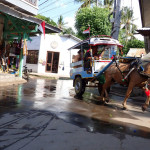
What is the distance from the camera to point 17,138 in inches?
128

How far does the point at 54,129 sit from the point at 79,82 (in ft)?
16.5

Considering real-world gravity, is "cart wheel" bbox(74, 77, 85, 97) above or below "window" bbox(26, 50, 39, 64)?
below

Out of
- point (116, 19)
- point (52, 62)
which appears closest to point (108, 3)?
point (52, 62)

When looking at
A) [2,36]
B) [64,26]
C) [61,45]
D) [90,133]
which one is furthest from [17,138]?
[64,26]

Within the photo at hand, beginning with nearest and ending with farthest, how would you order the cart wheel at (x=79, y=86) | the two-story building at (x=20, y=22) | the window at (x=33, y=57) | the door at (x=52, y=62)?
1. the cart wheel at (x=79, y=86)
2. the two-story building at (x=20, y=22)
3. the window at (x=33, y=57)
4. the door at (x=52, y=62)

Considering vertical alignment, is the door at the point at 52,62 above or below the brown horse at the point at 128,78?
above

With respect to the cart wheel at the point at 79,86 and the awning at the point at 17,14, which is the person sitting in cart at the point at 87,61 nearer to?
the cart wheel at the point at 79,86

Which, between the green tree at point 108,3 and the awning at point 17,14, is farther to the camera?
the green tree at point 108,3

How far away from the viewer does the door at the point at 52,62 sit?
2342cm

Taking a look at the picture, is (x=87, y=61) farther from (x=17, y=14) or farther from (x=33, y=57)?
(x=33, y=57)

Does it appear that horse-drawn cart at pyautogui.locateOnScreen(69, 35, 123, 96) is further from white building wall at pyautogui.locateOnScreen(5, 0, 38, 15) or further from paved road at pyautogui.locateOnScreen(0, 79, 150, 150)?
white building wall at pyautogui.locateOnScreen(5, 0, 38, 15)

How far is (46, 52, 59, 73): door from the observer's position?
2342cm

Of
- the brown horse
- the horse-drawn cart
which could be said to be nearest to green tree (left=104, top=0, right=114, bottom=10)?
the horse-drawn cart

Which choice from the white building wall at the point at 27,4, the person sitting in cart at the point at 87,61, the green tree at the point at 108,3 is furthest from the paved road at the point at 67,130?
the green tree at the point at 108,3
